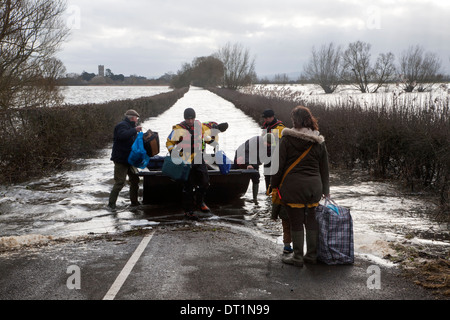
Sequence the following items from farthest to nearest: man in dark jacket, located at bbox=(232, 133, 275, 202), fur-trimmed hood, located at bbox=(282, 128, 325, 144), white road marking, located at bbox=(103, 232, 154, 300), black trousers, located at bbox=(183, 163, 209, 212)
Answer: man in dark jacket, located at bbox=(232, 133, 275, 202) < black trousers, located at bbox=(183, 163, 209, 212) < fur-trimmed hood, located at bbox=(282, 128, 325, 144) < white road marking, located at bbox=(103, 232, 154, 300)

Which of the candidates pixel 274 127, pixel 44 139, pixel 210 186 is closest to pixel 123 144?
pixel 210 186

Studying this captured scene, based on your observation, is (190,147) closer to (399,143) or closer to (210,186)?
(210,186)

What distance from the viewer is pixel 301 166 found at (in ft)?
17.8

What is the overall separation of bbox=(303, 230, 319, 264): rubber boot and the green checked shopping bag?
0.06 m

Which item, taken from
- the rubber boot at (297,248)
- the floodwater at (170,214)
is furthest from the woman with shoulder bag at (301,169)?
the floodwater at (170,214)

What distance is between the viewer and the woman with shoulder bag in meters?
5.40

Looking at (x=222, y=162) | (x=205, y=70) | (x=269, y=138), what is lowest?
(x=222, y=162)

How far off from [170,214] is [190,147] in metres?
1.72

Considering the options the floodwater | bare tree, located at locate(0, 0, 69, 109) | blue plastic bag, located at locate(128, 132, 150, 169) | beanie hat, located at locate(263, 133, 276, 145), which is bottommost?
the floodwater

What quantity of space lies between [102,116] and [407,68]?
25.5 meters

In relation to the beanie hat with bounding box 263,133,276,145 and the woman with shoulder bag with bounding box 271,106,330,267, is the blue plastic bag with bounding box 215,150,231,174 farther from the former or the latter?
the woman with shoulder bag with bounding box 271,106,330,267

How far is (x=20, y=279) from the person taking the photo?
17.3 ft

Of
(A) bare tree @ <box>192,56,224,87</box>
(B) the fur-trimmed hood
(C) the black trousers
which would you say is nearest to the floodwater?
(C) the black trousers
